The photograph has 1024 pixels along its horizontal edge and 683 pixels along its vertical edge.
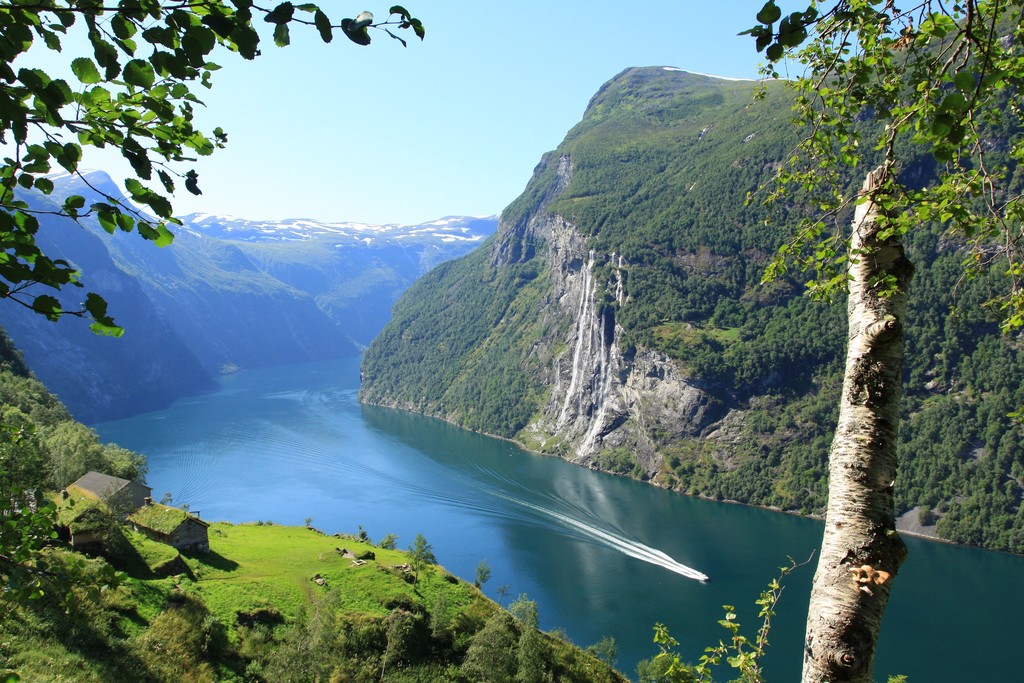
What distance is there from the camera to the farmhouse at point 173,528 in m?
29.6

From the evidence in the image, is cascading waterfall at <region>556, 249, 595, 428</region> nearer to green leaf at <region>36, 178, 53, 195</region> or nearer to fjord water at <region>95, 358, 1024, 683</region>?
fjord water at <region>95, 358, 1024, 683</region>

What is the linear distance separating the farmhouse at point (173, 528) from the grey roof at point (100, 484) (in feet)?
5.10

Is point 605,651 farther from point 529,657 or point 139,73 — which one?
point 139,73

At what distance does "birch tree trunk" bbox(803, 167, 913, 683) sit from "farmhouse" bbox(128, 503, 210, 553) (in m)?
32.5

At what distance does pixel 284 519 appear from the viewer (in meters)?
67.5

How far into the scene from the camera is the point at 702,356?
4336 inches

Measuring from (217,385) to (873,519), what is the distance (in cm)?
21368

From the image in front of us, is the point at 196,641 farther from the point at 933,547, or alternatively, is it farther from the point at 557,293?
the point at 557,293

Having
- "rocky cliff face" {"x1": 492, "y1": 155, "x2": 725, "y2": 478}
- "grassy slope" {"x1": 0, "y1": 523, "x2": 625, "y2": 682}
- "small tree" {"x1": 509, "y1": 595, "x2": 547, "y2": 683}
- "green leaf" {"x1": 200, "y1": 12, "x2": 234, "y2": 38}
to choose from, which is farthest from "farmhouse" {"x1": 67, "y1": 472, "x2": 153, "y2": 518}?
"rocky cliff face" {"x1": 492, "y1": 155, "x2": 725, "y2": 478}

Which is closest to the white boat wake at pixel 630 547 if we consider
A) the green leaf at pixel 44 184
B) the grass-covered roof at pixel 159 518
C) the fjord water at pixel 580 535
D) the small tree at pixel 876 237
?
the fjord water at pixel 580 535

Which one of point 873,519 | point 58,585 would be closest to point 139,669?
point 58,585

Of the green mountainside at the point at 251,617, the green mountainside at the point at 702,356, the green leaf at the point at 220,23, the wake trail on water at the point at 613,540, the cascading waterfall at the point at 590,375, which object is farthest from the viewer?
the cascading waterfall at the point at 590,375

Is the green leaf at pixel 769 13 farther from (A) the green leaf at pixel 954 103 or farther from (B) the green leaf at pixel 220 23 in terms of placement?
(B) the green leaf at pixel 220 23

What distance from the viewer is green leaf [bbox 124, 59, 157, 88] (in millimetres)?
2213
